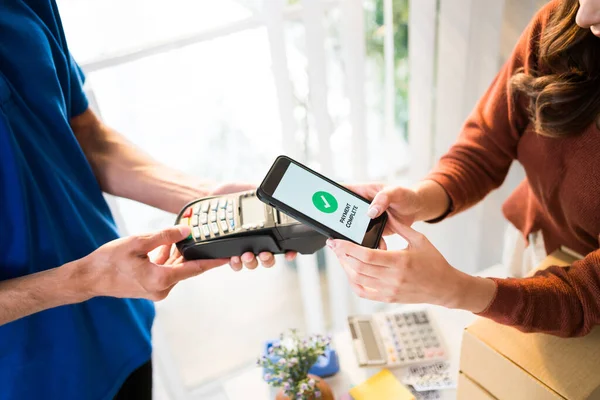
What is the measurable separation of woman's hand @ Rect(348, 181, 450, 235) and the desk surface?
33 centimetres

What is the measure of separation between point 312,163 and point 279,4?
1.30 feet

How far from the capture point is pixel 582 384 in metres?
0.66

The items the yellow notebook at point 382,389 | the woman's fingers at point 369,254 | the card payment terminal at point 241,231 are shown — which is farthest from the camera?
the yellow notebook at point 382,389

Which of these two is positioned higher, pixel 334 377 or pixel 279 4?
pixel 279 4

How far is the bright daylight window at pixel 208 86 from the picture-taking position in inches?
38.0

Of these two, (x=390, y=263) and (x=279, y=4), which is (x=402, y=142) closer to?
(x=279, y=4)

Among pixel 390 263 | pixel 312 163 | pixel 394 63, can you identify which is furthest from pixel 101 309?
pixel 394 63

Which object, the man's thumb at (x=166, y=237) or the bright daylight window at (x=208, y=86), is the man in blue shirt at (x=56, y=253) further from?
the bright daylight window at (x=208, y=86)

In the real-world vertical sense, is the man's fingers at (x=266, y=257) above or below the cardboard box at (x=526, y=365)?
above

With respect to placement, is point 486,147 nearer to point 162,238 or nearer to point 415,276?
point 415,276

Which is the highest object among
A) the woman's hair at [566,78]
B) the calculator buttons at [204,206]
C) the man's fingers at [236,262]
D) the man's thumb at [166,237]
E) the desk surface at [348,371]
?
the woman's hair at [566,78]

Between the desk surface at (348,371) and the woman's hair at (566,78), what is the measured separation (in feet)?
1.64

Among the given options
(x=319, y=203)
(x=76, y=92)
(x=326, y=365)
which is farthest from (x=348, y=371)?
(x=76, y=92)

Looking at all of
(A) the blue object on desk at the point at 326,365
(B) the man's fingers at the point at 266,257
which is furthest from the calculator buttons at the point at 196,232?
(A) the blue object on desk at the point at 326,365
